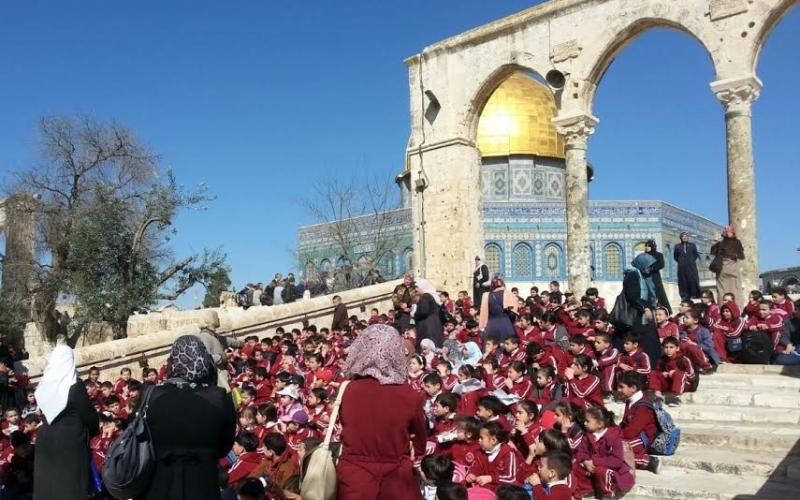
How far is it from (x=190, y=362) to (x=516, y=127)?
3386 cm

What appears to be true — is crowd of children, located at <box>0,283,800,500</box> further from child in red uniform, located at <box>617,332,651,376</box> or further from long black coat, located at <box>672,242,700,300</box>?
long black coat, located at <box>672,242,700,300</box>

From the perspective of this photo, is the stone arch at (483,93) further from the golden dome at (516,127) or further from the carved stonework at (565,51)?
the golden dome at (516,127)

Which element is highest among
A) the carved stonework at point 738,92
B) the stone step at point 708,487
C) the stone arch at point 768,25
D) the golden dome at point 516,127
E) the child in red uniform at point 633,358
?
the golden dome at point 516,127

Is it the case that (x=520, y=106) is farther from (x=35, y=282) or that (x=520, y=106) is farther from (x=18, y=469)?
(x=18, y=469)

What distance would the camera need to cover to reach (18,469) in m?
6.09

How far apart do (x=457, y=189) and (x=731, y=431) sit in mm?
11107

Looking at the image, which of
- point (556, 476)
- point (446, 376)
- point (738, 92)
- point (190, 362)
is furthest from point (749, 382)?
point (190, 362)

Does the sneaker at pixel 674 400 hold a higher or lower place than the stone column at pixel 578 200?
lower

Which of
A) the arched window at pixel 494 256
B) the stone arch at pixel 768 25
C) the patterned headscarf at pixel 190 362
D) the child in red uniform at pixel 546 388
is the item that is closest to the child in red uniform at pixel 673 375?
the child in red uniform at pixel 546 388

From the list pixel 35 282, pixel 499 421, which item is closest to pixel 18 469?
pixel 499 421

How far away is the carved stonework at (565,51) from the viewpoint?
49.6 feet

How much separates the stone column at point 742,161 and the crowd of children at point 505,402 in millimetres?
2141

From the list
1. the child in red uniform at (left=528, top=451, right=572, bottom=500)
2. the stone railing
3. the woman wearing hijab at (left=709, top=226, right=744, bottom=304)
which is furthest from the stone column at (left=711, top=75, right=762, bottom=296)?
the child in red uniform at (left=528, top=451, right=572, bottom=500)

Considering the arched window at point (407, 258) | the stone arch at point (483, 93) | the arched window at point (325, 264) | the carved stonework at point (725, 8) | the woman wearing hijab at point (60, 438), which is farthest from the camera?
the arched window at point (325, 264)
